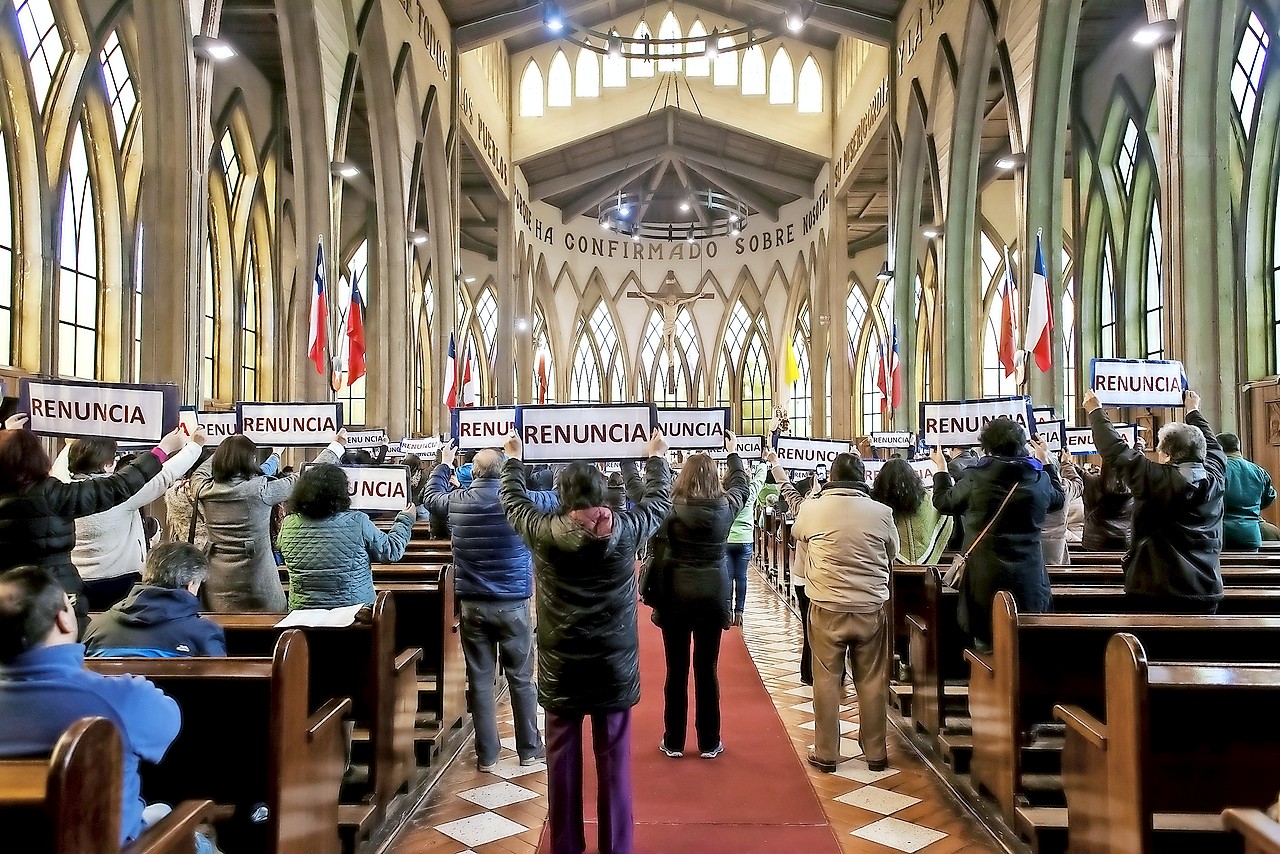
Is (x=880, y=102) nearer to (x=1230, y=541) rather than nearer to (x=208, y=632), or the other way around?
(x=1230, y=541)

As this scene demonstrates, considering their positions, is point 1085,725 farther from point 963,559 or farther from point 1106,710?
point 963,559

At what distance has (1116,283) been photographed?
14.0 m

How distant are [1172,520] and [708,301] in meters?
21.4

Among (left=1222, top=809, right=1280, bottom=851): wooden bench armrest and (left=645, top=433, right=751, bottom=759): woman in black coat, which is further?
(left=645, top=433, right=751, bottom=759): woman in black coat

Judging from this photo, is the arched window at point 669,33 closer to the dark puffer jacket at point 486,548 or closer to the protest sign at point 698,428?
the protest sign at point 698,428

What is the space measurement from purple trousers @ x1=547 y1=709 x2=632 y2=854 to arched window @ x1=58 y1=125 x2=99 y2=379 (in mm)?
9588

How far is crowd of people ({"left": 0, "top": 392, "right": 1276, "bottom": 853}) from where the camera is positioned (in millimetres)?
2627

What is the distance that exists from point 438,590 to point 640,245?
20.6 metres

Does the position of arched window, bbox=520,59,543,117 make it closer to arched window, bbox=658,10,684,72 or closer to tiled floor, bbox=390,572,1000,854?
arched window, bbox=658,10,684,72

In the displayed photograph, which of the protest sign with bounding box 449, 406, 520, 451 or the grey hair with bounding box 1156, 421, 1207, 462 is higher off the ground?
the protest sign with bounding box 449, 406, 520, 451

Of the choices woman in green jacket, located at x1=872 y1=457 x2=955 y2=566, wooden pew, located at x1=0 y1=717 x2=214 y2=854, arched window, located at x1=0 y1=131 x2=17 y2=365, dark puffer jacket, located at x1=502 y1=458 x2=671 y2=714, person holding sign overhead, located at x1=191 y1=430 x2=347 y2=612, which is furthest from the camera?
arched window, located at x1=0 y1=131 x2=17 y2=365

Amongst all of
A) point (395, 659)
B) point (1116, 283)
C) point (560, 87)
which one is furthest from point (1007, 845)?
point (560, 87)

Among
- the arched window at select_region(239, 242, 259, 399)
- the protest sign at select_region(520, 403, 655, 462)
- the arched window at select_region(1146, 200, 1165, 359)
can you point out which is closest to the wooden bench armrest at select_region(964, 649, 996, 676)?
the protest sign at select_region(520, 403, 655, 462)

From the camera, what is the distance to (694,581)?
3.61 m
